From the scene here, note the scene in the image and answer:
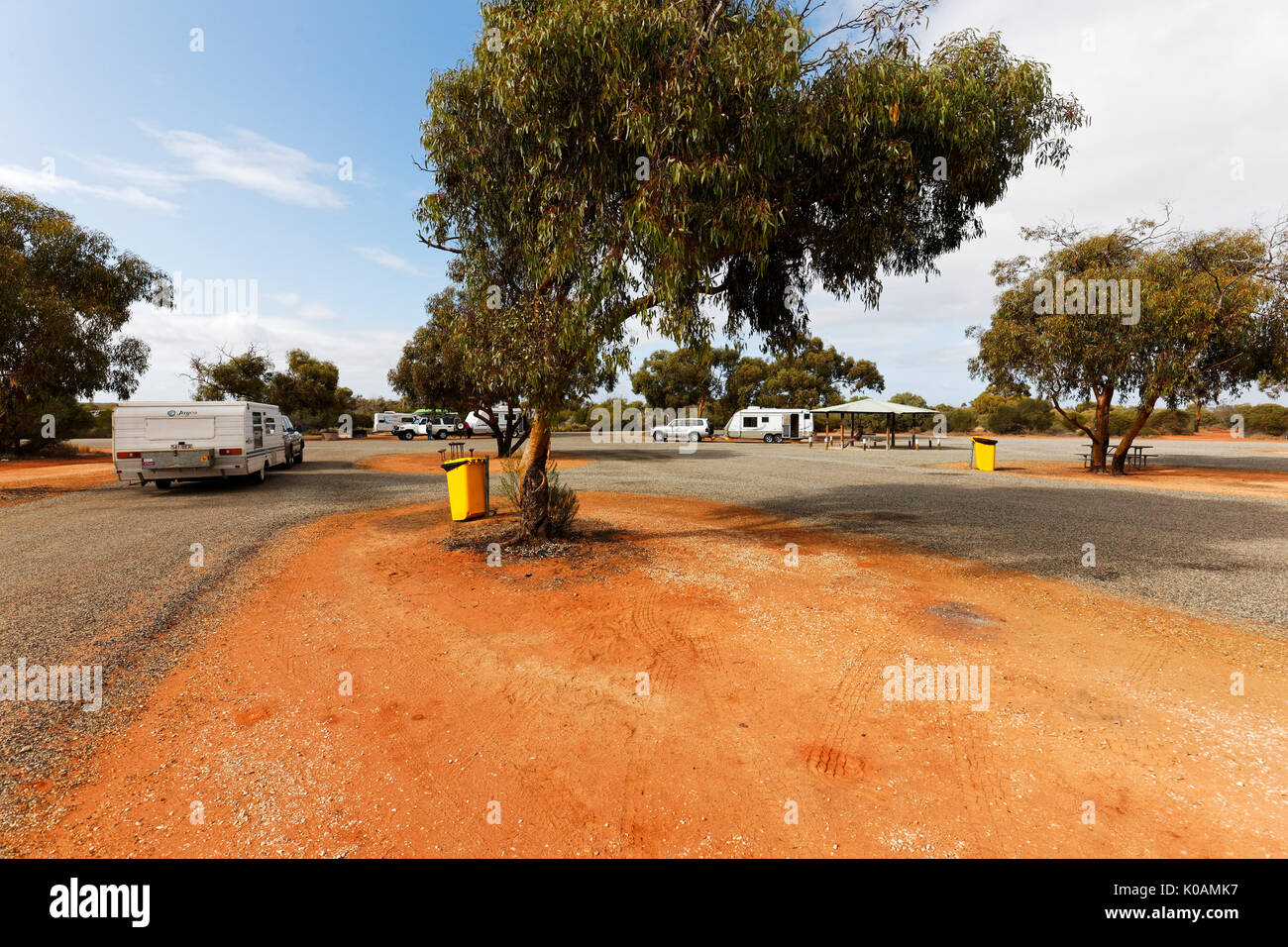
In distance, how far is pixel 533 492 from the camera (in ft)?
26.5

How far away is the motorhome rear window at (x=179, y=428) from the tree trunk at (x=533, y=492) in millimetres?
8787

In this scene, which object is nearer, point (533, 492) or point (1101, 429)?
point (533, 492)

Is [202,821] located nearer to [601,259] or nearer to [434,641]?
[434,641]

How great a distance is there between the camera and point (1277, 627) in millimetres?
5184

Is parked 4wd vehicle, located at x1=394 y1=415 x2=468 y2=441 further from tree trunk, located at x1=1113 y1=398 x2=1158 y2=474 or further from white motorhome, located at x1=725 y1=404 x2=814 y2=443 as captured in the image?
tree trunk, located at x1=1113 y1=398 x2=1158 y2=474

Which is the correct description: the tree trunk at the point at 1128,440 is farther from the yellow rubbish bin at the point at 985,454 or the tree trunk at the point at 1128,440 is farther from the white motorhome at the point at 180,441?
the white motorhome at the point at 180,441

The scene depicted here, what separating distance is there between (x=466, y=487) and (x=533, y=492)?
2.09 m

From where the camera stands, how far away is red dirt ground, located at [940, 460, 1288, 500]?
15.2 metres

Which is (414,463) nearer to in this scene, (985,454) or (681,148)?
(681,148)

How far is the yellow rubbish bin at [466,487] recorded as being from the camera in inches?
380

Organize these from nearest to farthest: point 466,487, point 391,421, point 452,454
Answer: point 466,487, point 452,454, point 391,421

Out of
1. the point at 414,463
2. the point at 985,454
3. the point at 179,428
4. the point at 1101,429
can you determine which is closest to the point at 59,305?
the point at 179,428

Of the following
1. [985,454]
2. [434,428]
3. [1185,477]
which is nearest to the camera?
[1185,477]

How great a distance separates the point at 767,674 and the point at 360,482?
569 inches
